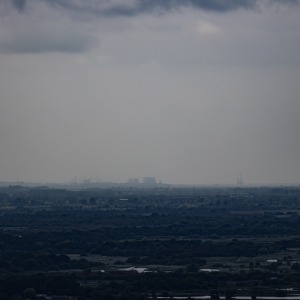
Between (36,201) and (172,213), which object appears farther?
(36,201)

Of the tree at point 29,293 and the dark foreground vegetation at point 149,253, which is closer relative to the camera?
the tree at point 29,293

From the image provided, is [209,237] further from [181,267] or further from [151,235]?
[181,267]

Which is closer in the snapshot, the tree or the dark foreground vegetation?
the tree

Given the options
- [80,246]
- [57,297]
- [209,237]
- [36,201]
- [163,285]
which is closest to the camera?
[57,297]

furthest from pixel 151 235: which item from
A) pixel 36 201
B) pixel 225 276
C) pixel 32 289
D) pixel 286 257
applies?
pixel 36 201

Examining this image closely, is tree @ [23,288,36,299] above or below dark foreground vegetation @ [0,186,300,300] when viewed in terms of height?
below

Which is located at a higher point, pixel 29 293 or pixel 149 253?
pixel 149 253

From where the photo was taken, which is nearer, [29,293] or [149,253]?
[29,293]

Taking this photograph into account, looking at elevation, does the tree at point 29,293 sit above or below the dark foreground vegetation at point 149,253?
below
